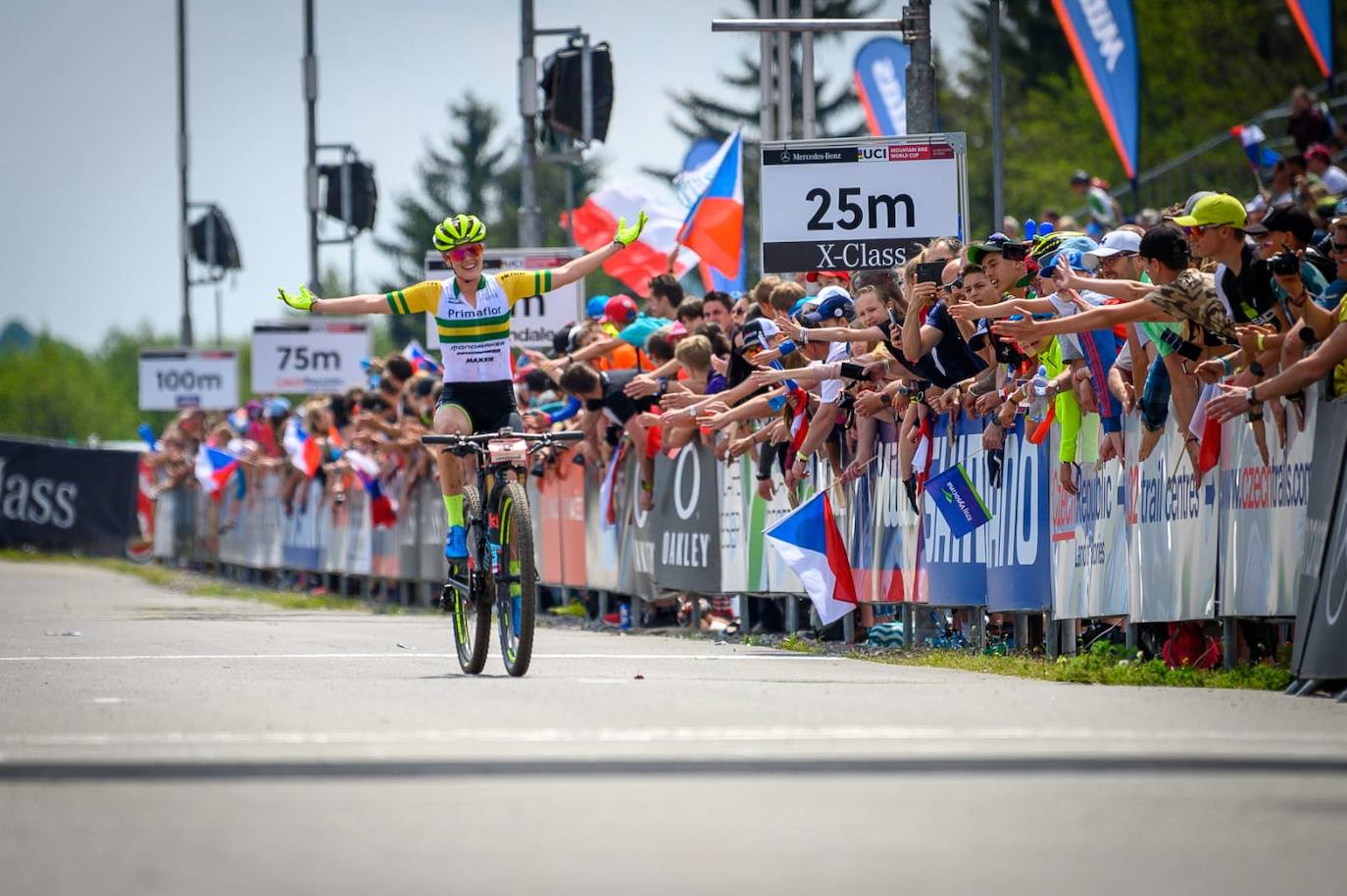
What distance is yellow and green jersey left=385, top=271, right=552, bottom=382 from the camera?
13422 millimetres

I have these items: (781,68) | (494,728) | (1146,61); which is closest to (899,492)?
(494,728)

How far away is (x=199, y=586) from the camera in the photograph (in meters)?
33.9

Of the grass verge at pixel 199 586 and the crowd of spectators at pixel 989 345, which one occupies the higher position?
the crowd of spectators at pixel 989 345

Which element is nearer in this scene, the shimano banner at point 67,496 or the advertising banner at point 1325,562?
the advertising banner at point 1325,562

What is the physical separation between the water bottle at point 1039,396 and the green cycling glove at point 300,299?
4042 millimetres

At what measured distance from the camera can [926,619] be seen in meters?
15.3

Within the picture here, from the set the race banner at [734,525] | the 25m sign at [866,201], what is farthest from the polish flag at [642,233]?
the 25m sign at [866,201]

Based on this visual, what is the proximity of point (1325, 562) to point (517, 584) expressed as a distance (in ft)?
13.0

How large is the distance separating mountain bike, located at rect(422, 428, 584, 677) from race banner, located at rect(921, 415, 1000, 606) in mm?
2858

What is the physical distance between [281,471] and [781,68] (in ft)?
37.9

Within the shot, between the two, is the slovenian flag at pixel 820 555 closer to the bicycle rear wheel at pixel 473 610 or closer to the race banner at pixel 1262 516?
the bicycle rear wheel at pixel 473 610

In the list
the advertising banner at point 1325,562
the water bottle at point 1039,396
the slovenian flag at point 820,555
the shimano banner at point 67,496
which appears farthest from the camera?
the shimano banner at point 67,496

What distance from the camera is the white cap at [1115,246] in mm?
13078

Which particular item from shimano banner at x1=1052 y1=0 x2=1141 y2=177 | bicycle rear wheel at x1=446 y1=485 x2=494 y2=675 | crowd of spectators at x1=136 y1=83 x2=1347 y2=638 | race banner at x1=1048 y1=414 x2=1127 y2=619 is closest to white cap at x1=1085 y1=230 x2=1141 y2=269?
crowd of spectators at x1=136 y1=83 x2=1347 y2=638
